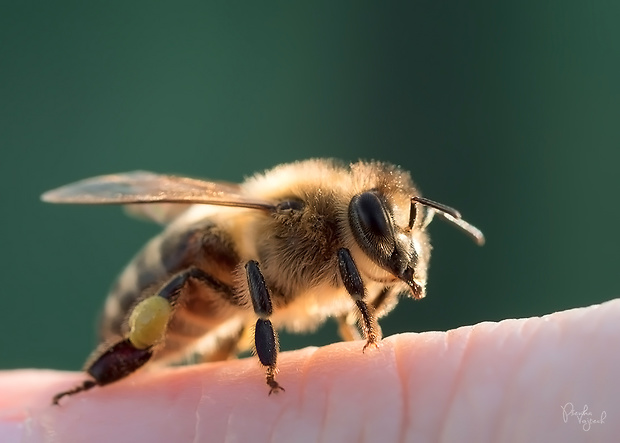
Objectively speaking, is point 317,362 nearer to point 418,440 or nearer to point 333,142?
point 418,440

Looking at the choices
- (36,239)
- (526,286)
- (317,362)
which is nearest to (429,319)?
(526,286)

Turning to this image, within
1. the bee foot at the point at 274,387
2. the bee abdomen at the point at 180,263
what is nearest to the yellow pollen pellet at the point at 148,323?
the bee abdomen at the point at 180,263

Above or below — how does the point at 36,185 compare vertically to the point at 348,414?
above

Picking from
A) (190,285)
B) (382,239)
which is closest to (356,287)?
(382,239)

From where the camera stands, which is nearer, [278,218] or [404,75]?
[278,218]

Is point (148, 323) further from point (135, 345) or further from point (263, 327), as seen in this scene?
point (263, 327)

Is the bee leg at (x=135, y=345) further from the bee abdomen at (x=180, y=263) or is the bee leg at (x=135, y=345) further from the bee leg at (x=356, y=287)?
the bee leg at (x=356, y=287)
